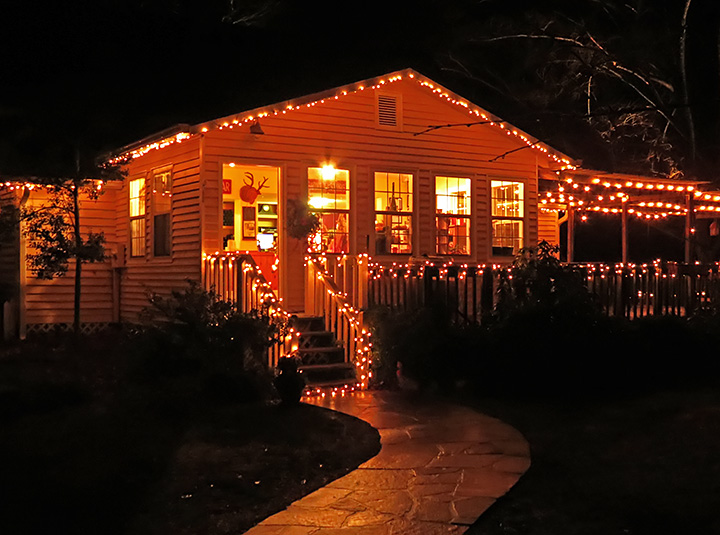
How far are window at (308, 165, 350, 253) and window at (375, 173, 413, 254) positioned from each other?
0.65 m

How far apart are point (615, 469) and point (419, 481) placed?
70.3 inches

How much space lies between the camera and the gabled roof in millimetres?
13195

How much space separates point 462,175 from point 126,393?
28.3 feet

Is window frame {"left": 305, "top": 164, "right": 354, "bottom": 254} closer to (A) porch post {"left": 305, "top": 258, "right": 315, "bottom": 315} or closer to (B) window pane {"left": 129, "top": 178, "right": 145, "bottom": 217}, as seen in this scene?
(A) porch post {"left": 305, "top": 258, "right": 315, "bottom": 315}

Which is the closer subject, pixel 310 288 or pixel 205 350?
pixel 205 350

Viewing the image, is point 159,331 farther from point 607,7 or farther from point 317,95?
point 607,7

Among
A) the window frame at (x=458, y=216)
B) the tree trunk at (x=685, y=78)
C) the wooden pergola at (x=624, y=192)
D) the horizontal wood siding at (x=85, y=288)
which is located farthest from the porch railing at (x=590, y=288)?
the tree trunk at (x=685, y=78)

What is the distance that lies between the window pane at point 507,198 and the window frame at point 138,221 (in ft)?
22.8

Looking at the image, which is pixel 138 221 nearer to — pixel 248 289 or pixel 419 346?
pixel 248 289

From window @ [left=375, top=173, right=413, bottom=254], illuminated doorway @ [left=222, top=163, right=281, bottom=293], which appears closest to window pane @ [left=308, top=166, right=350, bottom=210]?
window @ [left=375, top=173, right=413, bottom=254]

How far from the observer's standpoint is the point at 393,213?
15.6 meters

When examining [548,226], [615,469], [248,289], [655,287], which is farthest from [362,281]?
[548,226]

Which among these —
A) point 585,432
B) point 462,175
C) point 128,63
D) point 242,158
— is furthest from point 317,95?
point 128,63

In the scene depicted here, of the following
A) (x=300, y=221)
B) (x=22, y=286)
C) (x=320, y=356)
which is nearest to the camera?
(x=320, y=356)
